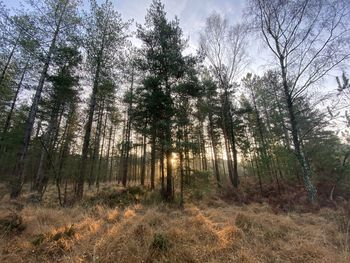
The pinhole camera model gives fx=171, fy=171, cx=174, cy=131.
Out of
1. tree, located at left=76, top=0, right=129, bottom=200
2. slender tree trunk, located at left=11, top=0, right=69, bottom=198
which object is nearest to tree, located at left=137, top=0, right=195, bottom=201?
tree, located at left=76, top=0, right=129, bottom=200

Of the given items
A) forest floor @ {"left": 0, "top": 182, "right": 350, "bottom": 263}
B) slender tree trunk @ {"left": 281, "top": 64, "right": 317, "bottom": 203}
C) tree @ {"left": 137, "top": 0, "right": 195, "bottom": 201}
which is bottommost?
forest floor @ {"left": 0, "top": 182, "right": 350, "bottom": 263}

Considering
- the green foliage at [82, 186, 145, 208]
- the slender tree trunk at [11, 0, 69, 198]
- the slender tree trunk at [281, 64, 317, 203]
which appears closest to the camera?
the green foliage at [82, 186, 145, 208]

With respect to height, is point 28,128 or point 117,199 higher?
point 28,128

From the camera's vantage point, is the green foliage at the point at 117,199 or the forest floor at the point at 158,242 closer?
the forest floor at the point at 158,242

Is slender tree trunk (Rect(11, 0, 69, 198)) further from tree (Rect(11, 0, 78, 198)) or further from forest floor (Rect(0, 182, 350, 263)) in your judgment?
forest floor (Rect(0, 182, 350, 263))

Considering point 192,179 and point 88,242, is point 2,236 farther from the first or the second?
point 192,179

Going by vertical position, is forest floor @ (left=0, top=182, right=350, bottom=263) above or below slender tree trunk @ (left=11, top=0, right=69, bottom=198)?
below

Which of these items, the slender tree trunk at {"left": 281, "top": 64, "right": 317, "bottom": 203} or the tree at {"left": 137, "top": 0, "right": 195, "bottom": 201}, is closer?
the slender tree trunk at {"left": 281, "top": 64, "right": 317, "bottom": 203}

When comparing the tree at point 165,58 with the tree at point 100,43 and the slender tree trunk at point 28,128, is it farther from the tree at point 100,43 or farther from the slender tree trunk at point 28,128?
the slender tree trunk at point 28,128

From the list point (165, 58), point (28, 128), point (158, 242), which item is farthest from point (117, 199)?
point (165, 58)

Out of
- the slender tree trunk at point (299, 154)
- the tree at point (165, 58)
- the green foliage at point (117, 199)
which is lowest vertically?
the green foliage at point (117, 199)

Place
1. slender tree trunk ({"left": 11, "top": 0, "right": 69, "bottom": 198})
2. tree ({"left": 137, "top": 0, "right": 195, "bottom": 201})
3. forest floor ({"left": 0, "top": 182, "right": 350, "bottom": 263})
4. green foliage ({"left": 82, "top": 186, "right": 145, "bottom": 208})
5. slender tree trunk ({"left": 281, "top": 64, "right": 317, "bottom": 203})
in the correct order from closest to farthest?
1. forest floor ({"left": 0, "top": 182, "right": 350, "bottom": 263})
2. green foliage ({"left": 82, "top": 186, "right": 145, "bottom": 208})
3. slender tree trunk ({"left": 281, "top": 64, "right": 317, "bottom": 203})
4. slender tree trunk ({"left": 11, "top": 0, "right": 69, "bottom": 198})
5. tree ({"left": 137, "top": 0, "right": 195, "bottom": 201})

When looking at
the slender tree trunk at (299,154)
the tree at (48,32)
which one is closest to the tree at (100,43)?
the tree at (48,32)

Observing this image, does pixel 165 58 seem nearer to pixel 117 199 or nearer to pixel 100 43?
pixel 100 43
